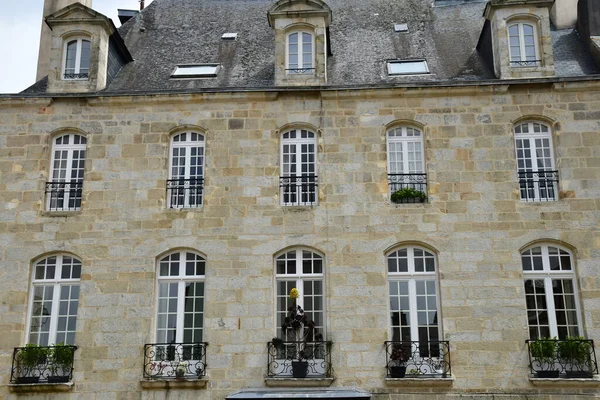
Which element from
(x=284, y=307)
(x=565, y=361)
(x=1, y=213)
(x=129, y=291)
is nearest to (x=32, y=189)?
(x=1, y=213)

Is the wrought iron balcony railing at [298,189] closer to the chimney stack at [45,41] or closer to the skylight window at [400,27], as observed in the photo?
the skylight window at [400,27]

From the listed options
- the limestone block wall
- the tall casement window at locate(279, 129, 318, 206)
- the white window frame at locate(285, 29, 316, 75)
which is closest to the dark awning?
the limestone block wall

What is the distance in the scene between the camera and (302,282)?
44.7 feet

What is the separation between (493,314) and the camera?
13.0m

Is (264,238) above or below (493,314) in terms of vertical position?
above

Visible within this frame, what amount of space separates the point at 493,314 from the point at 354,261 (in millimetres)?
2569

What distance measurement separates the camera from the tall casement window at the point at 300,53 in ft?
48.8

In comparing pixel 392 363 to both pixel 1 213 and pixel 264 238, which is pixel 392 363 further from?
pixel 1 213

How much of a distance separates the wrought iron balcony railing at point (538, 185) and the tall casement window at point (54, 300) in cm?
831

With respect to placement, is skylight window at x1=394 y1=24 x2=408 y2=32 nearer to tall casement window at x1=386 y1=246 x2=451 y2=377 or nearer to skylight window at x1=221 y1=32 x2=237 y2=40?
skylight window at x1=221 y1=32 x2=237 y2=40

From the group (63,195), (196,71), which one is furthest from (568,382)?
(63,195)

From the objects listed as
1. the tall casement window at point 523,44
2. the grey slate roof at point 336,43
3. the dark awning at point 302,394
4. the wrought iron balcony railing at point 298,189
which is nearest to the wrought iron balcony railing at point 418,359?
the dark awning at point 302,394

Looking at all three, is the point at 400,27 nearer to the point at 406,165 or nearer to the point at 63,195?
the point at 406,165

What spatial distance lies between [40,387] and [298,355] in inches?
175
